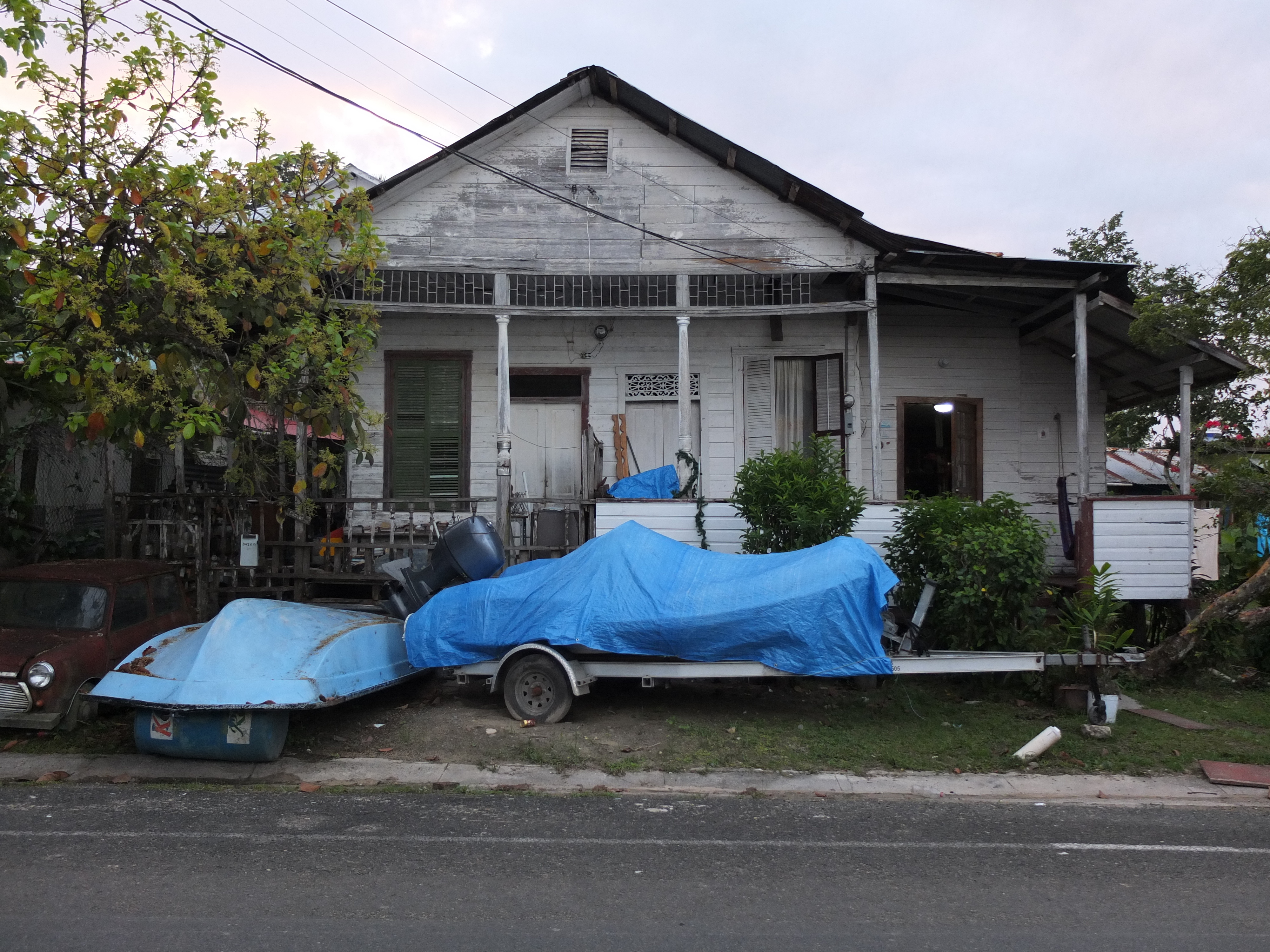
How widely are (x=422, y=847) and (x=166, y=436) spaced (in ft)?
23.7

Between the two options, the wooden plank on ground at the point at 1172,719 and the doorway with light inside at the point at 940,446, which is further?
the doorway with light inside at the point at 940,446

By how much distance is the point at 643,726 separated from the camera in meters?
8.16

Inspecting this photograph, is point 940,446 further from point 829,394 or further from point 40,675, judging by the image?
point 40,675

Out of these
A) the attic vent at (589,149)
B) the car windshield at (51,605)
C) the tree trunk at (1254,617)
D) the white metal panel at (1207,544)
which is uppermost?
the attic vent at (589,149)

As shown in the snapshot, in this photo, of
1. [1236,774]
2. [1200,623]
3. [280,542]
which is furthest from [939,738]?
[280,542]

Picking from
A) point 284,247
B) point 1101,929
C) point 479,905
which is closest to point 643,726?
point 479,905

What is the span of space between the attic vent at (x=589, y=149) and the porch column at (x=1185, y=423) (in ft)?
26.0

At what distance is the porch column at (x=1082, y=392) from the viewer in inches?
431

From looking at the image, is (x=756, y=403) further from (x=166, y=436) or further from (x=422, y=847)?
(x=422, y=847)

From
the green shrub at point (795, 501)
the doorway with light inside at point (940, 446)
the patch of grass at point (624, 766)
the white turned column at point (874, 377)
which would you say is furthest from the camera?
the doorway with light inside at point (940, 446)

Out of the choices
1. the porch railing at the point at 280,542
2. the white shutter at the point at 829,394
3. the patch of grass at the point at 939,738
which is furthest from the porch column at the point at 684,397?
the patch of grass at the point at 939,738

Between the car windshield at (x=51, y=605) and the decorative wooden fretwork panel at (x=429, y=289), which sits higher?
the decorative wooden fretwork panel at (x=429, y=289)

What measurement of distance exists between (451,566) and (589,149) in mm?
6227

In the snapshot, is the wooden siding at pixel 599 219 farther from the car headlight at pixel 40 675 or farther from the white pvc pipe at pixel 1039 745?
the white pvc pipe at pixel 1039 745
